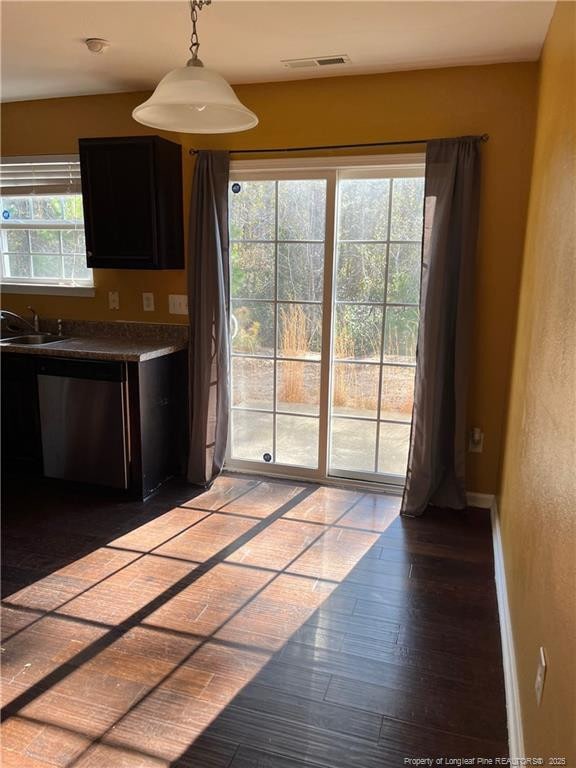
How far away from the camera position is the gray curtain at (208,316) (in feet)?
10.9

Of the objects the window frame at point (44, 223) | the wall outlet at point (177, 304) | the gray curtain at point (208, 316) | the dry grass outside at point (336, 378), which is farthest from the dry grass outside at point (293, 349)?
the window frame at point (44, 223)

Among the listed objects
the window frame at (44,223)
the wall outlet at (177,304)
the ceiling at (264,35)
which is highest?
the ceiling at (264,35)

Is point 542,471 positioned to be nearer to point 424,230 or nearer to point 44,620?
point 424,230

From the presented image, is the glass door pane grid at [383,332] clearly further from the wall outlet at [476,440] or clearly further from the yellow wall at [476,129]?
the wall outlet at [476,440]

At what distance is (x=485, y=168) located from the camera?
2961 mm

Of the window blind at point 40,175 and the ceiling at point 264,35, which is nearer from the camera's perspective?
the ceiling at point 264,35

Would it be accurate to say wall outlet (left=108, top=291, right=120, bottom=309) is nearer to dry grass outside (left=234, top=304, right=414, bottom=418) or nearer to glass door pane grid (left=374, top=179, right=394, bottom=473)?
dry grass outside (left=234, top=304, right=414, bottom=418)

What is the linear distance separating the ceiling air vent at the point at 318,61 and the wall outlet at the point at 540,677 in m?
2.77

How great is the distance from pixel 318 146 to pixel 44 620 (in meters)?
2.80

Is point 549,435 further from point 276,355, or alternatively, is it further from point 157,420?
point 157,420

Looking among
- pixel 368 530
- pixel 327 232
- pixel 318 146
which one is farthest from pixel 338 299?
pixel 368 530

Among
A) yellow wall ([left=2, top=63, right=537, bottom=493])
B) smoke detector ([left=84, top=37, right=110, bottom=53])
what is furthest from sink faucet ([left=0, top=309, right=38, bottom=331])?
smoke detector ([left=84, top=37, right=110, bottom=53])

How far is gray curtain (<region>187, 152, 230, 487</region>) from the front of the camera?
3.32 metres

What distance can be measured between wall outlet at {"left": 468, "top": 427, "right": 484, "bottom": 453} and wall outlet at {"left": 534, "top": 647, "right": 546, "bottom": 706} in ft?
6.11
